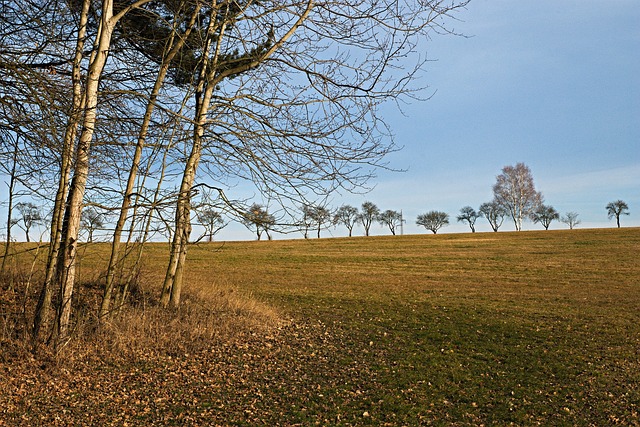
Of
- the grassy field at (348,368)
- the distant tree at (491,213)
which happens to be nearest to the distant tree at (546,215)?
the distant tree at (491,213)

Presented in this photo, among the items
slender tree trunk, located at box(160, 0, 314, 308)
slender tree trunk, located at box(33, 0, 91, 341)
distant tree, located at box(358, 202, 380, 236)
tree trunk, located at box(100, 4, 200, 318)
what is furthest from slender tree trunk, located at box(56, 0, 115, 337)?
distant tree, located at box(358, 202, 380, 236)

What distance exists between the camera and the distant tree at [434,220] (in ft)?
256

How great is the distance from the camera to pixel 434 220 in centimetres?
7825

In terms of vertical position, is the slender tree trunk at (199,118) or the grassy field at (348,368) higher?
the slender tree trunk at (199,118)

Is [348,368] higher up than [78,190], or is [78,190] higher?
[78,190]

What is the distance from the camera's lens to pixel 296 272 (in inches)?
965

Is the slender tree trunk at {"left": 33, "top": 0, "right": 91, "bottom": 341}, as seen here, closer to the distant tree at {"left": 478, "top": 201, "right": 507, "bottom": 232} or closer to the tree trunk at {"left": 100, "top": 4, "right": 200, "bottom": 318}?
the tree trunk at {"left": 100, "top": 4, "right": 200, "bottom": 318}

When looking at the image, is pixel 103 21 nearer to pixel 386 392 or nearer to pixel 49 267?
pixel 49 267

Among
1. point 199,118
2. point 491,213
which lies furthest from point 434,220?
point 199,118

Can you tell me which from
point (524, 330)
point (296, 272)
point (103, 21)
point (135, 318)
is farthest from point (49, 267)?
point (296, 272)

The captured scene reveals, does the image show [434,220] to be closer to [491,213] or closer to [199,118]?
[491,213]

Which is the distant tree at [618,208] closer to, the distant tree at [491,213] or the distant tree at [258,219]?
the distant tree at [491,213]

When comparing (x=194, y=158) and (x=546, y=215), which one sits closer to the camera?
(x=194, y=158)

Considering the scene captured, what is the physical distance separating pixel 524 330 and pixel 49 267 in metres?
9.45
